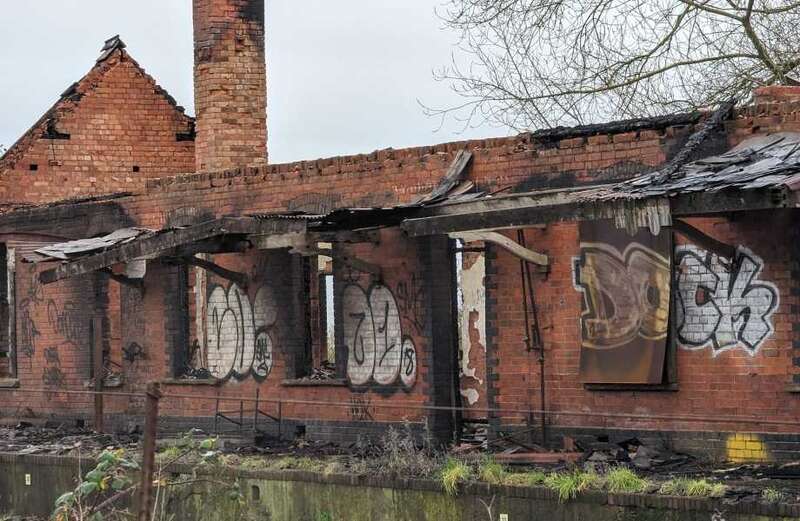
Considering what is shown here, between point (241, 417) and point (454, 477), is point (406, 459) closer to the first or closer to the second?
point (454, 477)

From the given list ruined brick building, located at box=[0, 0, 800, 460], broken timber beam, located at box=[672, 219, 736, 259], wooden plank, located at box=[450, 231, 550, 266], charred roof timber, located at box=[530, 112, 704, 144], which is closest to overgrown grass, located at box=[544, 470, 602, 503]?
ruined brick building, located at box=[0, 0, 800, 460]

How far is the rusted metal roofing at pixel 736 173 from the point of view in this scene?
476 inches

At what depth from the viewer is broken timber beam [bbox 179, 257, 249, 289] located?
1836cm

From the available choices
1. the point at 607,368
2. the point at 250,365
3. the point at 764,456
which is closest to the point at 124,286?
the point at 250,365

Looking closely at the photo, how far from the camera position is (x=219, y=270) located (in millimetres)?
18750

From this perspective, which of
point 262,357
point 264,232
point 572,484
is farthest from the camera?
point 262,357

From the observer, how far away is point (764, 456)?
13586mm

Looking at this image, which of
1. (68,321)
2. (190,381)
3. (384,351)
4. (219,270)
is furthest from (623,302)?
(68,321)

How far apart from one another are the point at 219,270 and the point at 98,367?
3335 mm

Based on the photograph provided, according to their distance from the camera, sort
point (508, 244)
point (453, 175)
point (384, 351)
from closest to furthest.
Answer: point (508, 244) → point (453, 175) → point (384, 351)

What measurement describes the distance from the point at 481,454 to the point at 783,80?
853 centimetres

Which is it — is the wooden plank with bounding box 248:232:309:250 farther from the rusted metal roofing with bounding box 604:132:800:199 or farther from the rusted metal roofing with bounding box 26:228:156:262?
the rusted metal roofing with bounding box 604:132:800:199

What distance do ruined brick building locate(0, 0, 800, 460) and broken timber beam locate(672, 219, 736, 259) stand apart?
3cm

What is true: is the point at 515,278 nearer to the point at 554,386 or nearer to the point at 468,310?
the point at 554,386
